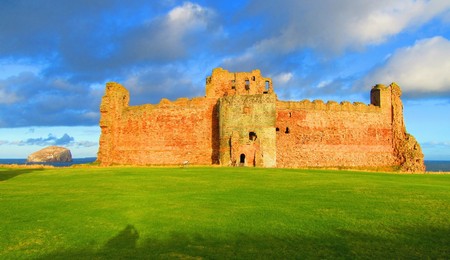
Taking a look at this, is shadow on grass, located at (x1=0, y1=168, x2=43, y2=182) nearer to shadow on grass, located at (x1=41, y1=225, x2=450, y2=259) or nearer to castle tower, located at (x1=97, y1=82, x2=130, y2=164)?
castle tower, located at (x1=97, y1=82, x2=130, y2=164)

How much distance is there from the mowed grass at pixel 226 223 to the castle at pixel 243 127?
21.8m

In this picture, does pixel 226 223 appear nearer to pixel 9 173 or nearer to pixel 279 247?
pixel 279 247

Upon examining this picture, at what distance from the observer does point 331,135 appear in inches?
1522

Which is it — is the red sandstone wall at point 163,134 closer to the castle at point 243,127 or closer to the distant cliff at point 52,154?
the castle at point 243,127

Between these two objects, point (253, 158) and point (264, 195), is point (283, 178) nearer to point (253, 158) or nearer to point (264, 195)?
point (264, 195)

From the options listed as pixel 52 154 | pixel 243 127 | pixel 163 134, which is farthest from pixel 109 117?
pixel 52 154

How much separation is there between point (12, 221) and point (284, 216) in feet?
21.9

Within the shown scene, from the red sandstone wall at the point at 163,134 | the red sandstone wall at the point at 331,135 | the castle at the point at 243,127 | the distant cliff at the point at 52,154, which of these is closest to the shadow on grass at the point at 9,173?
the red sandstone wall at the point at 163,134

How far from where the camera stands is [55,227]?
31.2ft

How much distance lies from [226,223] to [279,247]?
220 cm

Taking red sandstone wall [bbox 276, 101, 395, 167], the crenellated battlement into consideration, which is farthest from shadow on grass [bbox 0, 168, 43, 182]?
the crenellated battlement

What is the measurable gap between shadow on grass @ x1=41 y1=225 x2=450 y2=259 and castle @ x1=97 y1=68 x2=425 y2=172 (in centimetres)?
2689

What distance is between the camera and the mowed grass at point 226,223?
24.7 ft

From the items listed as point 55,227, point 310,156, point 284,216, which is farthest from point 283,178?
point 310,156
